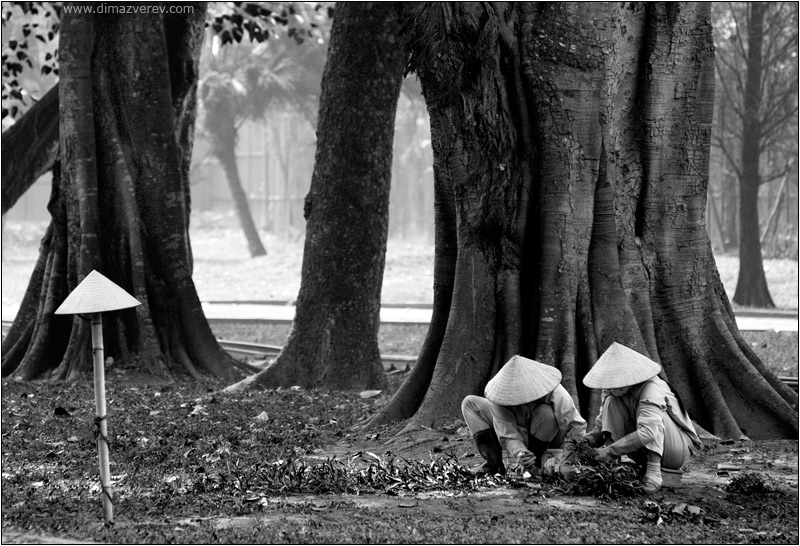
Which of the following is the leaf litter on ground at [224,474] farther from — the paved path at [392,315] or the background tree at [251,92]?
the background tree at [251,92]

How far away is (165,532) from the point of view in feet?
16.9

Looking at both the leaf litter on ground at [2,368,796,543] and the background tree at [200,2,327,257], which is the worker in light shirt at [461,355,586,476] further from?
the background tree at [200,2,327,257]

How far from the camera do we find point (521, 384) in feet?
20.6

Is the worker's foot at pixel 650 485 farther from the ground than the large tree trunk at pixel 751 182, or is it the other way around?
the large tree trunk at pixel 751 182

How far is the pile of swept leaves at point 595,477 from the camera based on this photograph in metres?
5.95

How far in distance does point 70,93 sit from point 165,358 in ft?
10.9

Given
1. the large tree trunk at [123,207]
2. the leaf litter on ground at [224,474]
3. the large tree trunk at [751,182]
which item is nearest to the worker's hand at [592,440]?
Result: the leaf litter on ground at [224,474]

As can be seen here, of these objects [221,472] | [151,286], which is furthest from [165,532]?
[151,286]

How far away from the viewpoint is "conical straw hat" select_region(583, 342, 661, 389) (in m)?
6.13

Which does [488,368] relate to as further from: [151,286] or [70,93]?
[70,93]

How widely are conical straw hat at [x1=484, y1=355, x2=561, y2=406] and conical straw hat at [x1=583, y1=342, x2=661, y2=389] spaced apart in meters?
0.26

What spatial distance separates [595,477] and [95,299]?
300 centimetres

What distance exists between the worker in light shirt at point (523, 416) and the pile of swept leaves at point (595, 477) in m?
0.15

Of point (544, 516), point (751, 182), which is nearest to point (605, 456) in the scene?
point (544, 516)
